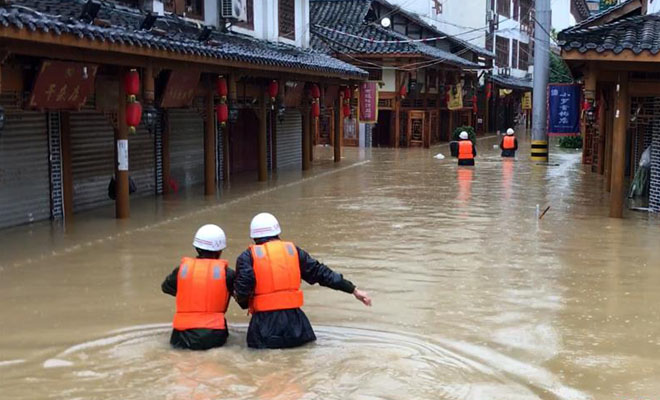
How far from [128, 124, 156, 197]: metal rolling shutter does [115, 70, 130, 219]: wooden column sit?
Result: 3.13 meters

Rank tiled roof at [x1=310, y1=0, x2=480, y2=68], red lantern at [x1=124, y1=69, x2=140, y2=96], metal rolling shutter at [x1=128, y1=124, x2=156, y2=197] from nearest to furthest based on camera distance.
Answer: red lantern at [x1=124, y1=69, x2=140, y2=96] → metal rolling shutter at [x1=128, y1=124, x2=156, y2=197] → tiled roof at [x1=310, y1=0, x2=480, y2=68]

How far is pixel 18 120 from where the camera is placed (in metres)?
14.2

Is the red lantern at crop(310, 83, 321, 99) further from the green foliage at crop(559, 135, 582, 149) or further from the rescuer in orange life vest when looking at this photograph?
the green foliage at crop(559, 135, 582, 149)

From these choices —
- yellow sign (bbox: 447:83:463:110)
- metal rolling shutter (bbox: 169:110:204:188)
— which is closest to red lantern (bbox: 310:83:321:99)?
metal rolling shutter (bbox: 169:110:204:188)

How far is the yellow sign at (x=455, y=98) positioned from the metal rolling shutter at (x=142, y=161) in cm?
2774

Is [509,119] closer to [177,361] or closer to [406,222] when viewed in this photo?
[406,222]

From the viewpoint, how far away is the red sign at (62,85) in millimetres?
12531

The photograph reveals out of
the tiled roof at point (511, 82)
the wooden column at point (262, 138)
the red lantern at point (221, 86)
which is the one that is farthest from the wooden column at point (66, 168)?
the tiled roof at point (511, 82)

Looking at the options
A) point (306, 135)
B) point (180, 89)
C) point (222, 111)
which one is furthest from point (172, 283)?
point (306, 135)

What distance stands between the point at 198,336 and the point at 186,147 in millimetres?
14409

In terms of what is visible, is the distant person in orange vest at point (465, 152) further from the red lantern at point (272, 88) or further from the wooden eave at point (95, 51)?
the wooden eave at point (95, 51)

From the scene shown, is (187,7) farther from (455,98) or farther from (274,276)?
(455,98)

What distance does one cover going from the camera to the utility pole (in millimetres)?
29703

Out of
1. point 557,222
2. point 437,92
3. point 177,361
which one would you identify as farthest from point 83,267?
point 437,92
